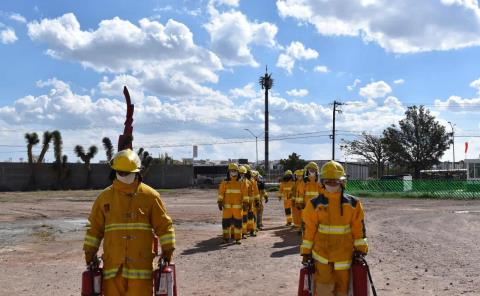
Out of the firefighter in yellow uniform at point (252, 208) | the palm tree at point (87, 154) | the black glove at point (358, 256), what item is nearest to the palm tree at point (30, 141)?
the palm tree at point (87, 154)

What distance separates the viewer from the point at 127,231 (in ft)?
17.9

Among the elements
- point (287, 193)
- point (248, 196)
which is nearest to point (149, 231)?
point (248, 196)

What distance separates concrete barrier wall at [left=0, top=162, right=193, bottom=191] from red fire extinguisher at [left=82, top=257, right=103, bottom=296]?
50.7 metres

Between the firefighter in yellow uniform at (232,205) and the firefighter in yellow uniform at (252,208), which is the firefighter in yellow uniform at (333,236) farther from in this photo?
the firefighter in yellow uniform at (252,208)

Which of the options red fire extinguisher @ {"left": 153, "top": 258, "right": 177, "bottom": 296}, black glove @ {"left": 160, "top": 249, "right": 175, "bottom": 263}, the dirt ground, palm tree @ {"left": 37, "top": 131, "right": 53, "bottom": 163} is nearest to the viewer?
red fire extinguisher @ {"left": 153, "top": 258, "right": 177, "bottom": 296}

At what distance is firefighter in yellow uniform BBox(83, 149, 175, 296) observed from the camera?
5395 millimetres

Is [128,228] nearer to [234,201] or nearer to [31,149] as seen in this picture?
[234,201]

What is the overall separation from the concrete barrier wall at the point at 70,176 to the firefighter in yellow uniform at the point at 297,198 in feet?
132

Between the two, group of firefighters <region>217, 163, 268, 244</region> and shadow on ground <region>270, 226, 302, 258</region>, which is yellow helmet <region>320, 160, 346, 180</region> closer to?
shadow on ground <region>270, 226, 302, 258</region>

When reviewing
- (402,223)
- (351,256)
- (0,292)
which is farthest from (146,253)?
(402,223)

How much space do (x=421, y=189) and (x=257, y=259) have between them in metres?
30.4

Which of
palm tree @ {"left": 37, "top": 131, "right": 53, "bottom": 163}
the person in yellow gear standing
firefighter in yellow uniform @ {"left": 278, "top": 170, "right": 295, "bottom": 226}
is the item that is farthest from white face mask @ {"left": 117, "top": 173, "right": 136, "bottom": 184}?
palm tree @ {"left": 37, "top": 131, "right": 53, "bottom": 163}

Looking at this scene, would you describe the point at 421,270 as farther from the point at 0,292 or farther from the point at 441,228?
the point at 441,228

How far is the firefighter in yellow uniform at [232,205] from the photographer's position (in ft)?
46.4
